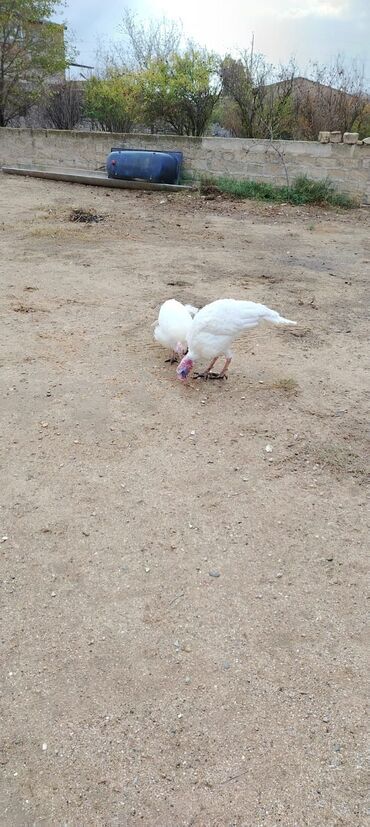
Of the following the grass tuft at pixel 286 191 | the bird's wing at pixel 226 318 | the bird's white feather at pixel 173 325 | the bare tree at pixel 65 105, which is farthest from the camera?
the bare tree at pixel 65 105

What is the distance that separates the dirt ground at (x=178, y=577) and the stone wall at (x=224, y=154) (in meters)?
6.79

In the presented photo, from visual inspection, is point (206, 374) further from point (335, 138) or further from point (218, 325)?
point (335, 138)

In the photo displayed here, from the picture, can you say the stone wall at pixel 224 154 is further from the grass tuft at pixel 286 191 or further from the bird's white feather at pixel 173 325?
the bird's white feather at pixel 173 325

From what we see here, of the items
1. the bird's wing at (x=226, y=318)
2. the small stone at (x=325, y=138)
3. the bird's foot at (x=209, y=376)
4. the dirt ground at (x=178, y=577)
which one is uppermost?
the small stone at (x=325, y=138)

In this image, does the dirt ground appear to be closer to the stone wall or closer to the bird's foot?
the bird's foot

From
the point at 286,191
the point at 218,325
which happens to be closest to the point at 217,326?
the point at 218,325

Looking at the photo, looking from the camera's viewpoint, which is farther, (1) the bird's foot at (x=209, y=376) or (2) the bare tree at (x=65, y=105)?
(2) the bare tree at (x=65, y=105)

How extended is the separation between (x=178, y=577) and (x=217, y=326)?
1.82 metres

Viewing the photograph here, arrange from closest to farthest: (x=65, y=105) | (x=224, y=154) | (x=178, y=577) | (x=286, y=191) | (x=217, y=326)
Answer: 1. (x=178, y=577)
2. (x=217, y=326)
3. (x=286, y=191)
4. (x=224, y=154)
5. (x=65, y=105)

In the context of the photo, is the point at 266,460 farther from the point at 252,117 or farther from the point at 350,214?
the point at 252,117

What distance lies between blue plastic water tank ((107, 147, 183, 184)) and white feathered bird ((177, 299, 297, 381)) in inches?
364

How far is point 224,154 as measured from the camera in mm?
12023

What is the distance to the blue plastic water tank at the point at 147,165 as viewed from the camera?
1197cm

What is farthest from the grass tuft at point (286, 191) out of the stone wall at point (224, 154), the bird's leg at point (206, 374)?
the bird's leg at point (206, 374)
